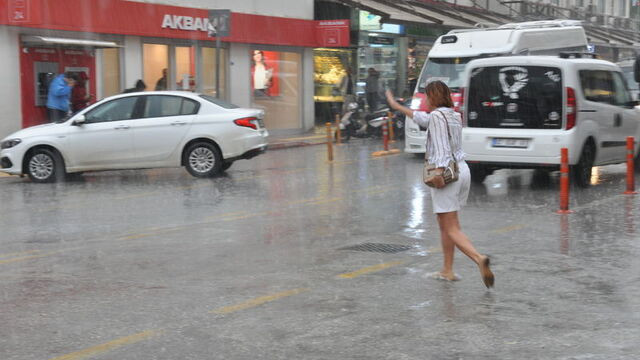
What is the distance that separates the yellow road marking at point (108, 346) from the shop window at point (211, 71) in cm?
2075

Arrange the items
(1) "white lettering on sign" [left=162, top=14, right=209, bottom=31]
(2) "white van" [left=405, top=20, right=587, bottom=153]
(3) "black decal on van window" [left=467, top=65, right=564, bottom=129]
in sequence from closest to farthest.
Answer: (3) "black decal on van window" [left=467, top=65, right=564, bottom=129] < (2) "white van" [left=405, top=20, right=587, bottom=153] < (1) "white lettering on sign" [left=162, top=14, right=209, bottom=31]

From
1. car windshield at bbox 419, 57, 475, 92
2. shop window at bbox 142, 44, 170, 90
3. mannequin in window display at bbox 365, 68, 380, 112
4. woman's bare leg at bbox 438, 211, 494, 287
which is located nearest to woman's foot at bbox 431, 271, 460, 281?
woman's bare leg at bbox 438, 211, 494, 287

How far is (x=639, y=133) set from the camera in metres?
16.0

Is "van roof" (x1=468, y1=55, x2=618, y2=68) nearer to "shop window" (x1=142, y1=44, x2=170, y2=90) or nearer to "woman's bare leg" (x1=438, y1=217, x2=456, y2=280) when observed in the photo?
"woman's bare leg" (x1=438, y1=217, x2=456, y2=280)

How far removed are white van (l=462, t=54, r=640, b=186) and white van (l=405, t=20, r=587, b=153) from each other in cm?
443

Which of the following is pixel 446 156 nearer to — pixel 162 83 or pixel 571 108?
pixel 571 108

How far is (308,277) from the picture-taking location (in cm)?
777

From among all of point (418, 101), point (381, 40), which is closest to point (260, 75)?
point (381, 40)

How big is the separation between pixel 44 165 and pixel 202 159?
2.69 meters

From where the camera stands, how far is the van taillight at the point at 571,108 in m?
13.2

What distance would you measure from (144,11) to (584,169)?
13365 millimetres

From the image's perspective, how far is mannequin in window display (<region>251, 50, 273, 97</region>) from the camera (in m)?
28.0

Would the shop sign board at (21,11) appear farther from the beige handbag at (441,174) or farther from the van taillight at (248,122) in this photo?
the beige handbag at (441,174)

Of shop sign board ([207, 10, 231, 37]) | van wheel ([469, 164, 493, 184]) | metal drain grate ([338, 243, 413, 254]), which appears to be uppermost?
shop sign board ([207, 10, 231, 37])
